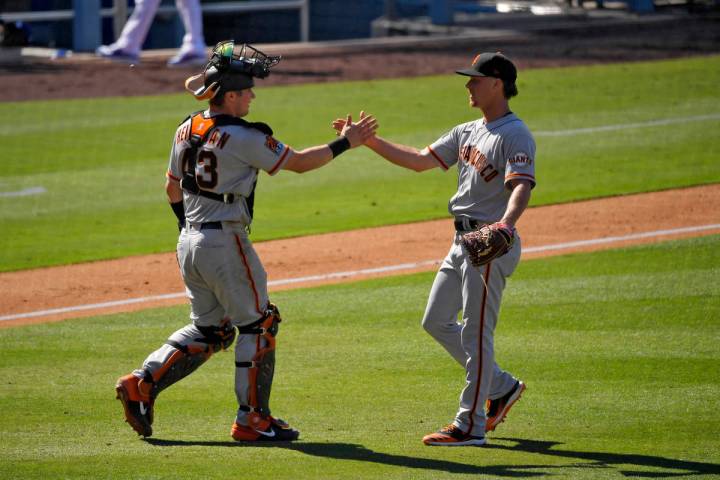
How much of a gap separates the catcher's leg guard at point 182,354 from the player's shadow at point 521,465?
327mm

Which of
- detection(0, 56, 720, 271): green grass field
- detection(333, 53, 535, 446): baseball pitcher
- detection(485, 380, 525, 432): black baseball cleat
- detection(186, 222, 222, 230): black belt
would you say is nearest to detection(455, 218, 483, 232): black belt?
detection(333, 53, 535, 446): baseball pitcher

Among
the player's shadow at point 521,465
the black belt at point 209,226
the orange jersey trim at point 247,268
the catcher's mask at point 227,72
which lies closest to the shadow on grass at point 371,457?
the player's shadow at point 521,465

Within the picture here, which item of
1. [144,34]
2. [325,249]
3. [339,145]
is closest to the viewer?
A: [339,145]

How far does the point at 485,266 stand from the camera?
216 inches

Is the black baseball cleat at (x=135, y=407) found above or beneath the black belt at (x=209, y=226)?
beneath

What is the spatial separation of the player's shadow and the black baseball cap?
5.85 feet

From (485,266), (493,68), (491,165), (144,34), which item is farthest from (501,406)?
(144,34)

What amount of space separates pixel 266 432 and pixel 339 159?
8.88m

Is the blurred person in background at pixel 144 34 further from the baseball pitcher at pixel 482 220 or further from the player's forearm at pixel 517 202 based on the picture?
the player's forearm at pixel 517 202

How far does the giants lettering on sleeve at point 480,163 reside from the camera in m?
5.55

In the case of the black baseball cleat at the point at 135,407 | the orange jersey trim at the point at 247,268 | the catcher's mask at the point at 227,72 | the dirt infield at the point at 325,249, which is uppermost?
the catcher's mask at the point at 227,72

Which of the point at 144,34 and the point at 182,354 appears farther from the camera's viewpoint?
the point at 144,34

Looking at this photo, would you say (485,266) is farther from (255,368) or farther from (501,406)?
(255,368)

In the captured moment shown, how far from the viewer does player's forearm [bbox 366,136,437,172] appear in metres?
6.00
